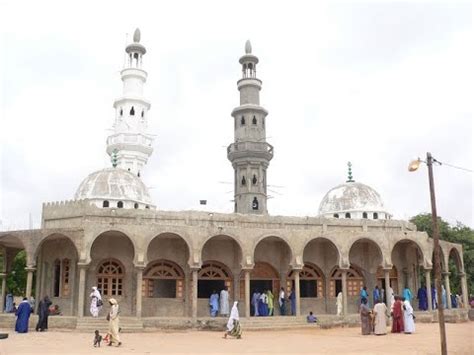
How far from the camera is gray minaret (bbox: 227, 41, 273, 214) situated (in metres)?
39.1

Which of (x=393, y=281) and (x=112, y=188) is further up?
(x=112, y=188)

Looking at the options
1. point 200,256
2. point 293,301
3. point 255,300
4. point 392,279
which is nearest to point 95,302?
point 200,256

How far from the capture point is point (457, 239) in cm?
4156

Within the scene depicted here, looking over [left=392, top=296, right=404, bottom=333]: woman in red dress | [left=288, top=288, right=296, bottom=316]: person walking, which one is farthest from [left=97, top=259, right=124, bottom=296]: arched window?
[left=392, top=296, right=404, bottom=333]: woman in red dress

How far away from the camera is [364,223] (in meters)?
25.5

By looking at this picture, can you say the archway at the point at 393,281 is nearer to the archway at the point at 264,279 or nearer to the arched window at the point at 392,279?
the arched window at the point at 392,279

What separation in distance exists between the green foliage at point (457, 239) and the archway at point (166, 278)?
2386cm

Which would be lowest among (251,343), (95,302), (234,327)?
(251,343)

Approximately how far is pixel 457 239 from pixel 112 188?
2751 cm

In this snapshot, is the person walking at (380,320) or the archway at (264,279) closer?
the person walking at (380,320)

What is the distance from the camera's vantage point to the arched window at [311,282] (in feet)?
84.1

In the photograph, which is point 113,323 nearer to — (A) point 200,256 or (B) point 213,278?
(A) point 200,256

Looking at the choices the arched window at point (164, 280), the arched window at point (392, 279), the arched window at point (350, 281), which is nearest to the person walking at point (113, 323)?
the arched window at point (164, 280)

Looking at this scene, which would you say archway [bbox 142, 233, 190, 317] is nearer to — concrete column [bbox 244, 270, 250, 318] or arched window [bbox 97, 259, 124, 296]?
arched window [bbox 97, 259, 124, 296]
